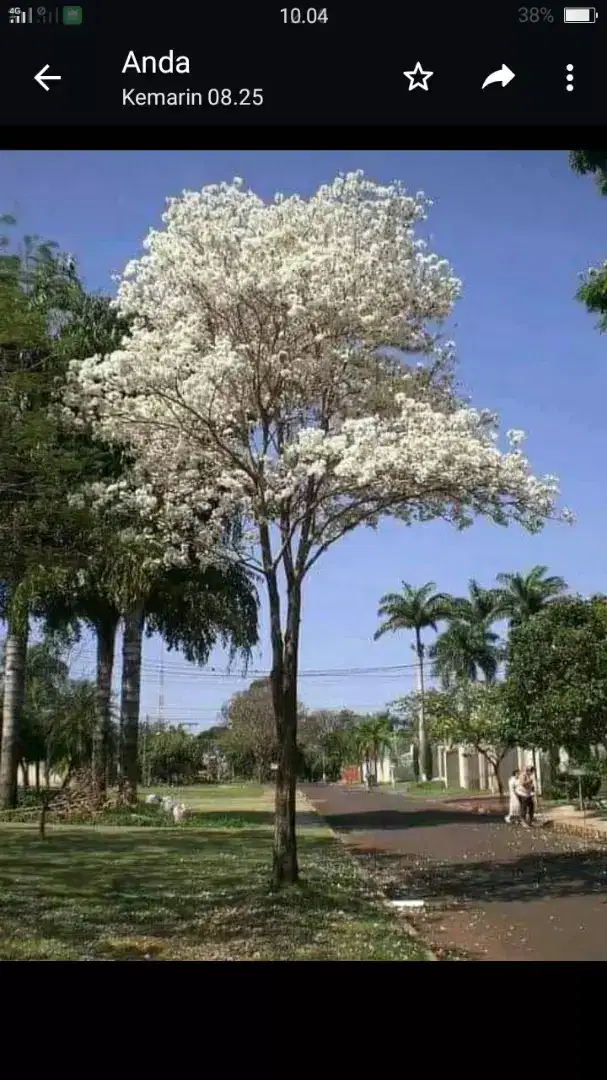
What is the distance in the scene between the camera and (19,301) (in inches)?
217

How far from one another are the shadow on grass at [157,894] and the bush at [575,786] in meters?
3.93

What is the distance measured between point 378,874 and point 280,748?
104 cm

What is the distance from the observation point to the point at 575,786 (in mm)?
9992

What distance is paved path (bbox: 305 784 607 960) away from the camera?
3912 millimetres

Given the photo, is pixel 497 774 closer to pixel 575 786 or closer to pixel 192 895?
pixel 575 786

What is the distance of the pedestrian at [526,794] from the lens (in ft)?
27.7

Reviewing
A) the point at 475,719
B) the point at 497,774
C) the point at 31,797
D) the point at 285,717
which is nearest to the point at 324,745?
the point at 285,717
